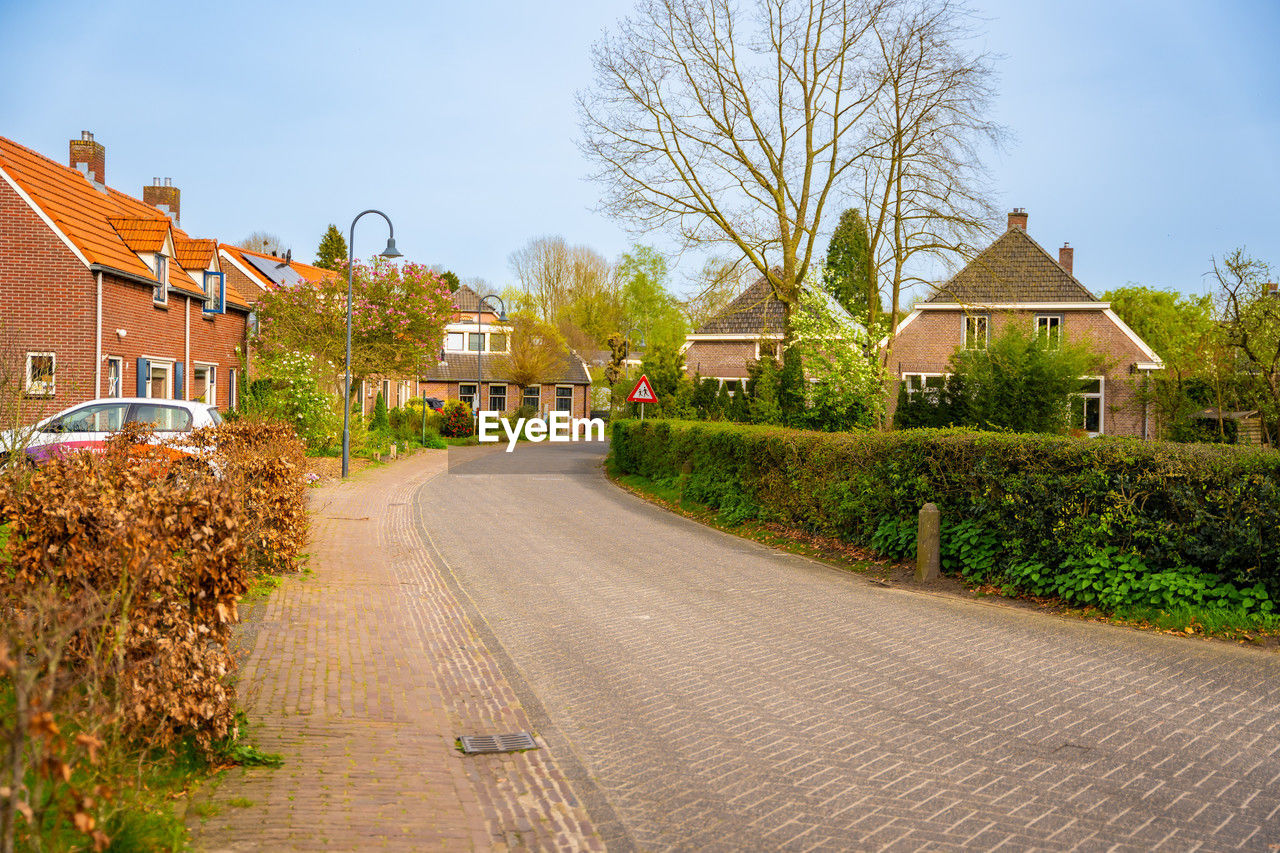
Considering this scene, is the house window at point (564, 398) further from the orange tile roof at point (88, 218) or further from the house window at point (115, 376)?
the house window at point (115, 376)

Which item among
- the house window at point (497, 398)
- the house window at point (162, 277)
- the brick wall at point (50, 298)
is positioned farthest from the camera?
the house window at point (497, 398)

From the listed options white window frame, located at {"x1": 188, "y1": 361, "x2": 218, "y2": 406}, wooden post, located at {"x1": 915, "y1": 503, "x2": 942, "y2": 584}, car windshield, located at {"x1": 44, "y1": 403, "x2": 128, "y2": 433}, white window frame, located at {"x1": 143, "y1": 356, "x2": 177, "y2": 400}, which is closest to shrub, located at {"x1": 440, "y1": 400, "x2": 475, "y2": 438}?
white window frame, located at {"x1": 188, "y1": 361, "x2": 218, "y2": 406}

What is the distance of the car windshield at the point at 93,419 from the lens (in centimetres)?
1498

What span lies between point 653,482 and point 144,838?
64.3 feet

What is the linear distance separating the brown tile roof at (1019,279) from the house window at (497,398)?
1241 inches

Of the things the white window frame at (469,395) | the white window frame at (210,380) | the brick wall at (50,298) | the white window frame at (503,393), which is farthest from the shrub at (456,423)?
the brick wall at (50,298)

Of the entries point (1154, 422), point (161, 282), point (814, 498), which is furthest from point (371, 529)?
point (1154, 422)

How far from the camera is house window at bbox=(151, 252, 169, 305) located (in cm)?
2431

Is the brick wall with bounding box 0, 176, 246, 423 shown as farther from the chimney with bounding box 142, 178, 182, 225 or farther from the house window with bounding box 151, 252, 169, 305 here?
the chimney with bounding box 142, 178, 182, 225

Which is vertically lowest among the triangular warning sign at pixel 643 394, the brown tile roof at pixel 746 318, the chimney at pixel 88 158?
the triangular warning sign at pixel 643 394

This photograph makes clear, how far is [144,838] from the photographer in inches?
151

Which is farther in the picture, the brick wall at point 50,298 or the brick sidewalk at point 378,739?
the brick wall at point 50,298

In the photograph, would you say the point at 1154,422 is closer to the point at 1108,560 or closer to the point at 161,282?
the point at 1108,560

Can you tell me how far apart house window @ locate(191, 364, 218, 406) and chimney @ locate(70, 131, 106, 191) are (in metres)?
7.18
